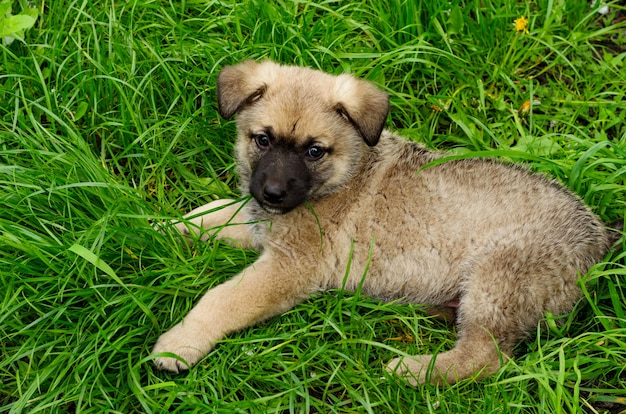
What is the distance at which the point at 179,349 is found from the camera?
345 centimetres

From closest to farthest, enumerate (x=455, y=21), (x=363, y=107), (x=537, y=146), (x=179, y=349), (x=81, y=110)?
(x=179, y=349) < (x=363, y=107) < (x=81, y=110) < (x=537, y=146) < (x=455, y=21)

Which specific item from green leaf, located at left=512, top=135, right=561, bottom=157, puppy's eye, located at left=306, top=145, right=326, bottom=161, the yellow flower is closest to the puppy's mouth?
puppy's eye, located at left=306, top=145, right=326, bottom=161

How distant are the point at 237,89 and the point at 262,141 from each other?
29 cm

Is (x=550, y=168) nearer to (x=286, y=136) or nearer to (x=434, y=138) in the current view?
(x=434, y=138)

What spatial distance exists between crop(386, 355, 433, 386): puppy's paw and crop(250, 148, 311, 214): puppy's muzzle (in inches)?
35.5

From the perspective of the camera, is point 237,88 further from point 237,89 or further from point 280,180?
point 280,180

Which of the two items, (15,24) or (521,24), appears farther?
(521,24)

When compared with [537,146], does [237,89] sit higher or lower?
higher

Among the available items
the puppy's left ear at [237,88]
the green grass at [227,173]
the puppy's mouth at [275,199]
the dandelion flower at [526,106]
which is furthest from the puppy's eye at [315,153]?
the dandelion flower at [526,106]

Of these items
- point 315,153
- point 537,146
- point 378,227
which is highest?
point 315,153

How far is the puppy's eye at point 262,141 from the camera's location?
3.73 m

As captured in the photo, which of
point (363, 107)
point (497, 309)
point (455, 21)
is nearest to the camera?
point (497, 309)

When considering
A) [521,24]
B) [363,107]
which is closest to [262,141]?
[363,107]

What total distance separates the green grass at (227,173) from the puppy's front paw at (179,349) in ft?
0.18
